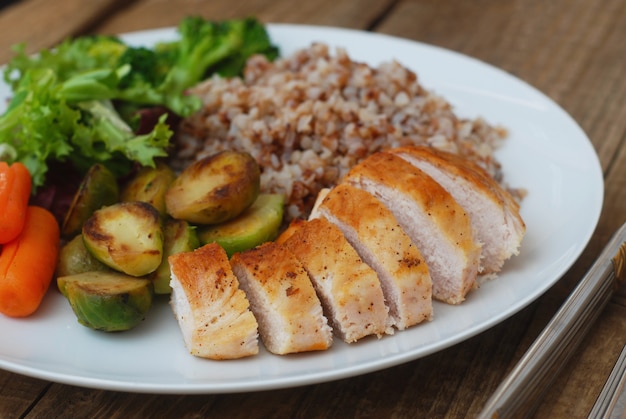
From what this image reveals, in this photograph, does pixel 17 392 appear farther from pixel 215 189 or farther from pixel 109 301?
pixel 215 189

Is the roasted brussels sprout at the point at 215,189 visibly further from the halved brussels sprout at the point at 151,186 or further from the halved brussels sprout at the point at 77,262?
the halved brussels sprout at the point at 77,262

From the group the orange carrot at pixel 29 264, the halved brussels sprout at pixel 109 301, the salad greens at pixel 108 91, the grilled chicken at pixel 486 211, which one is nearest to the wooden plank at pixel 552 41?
the salad greens at pixel 108 91

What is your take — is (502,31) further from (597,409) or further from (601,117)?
(597,409)

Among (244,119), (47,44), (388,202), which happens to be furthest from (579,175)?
(47,44)

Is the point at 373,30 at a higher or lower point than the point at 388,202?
lower

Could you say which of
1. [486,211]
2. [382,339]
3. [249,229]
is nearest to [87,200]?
[249,229]

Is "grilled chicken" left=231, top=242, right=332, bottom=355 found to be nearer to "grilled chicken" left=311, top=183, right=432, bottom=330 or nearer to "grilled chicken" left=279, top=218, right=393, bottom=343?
"grilled chicken" left=279, top=218, right=393, bottom=343
